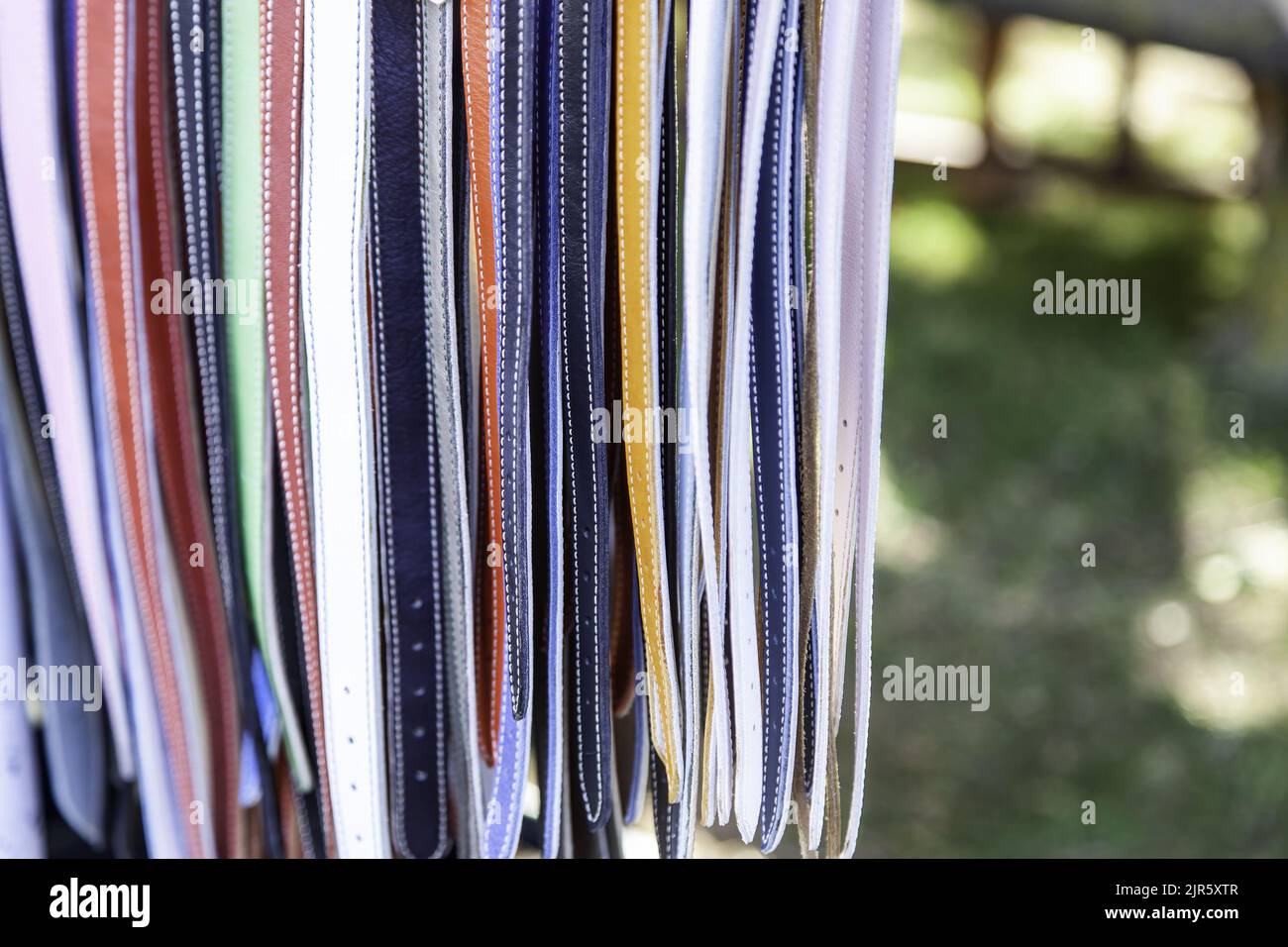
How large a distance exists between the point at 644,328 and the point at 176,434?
0.23 metres

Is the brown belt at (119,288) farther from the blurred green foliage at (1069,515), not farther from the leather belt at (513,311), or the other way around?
the blurred green foliage at (1069,515)

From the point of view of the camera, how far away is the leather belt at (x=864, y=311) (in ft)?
1.46

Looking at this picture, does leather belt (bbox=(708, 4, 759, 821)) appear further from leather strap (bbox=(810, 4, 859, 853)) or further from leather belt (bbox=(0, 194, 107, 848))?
leather belt (bbox=(0, 194, 107, 848))

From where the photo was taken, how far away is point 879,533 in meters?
1.48

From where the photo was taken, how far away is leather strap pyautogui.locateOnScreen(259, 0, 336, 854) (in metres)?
0.43

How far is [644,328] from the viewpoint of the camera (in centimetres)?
45

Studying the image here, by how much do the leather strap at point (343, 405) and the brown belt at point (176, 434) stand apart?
6cm

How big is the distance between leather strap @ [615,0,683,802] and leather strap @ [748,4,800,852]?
47 millimetres

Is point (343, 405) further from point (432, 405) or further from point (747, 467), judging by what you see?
point (747, 467)

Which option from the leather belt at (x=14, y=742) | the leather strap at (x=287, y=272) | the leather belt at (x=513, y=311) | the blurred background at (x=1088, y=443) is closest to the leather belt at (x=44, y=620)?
the leather belt at (x=14, y=742)
